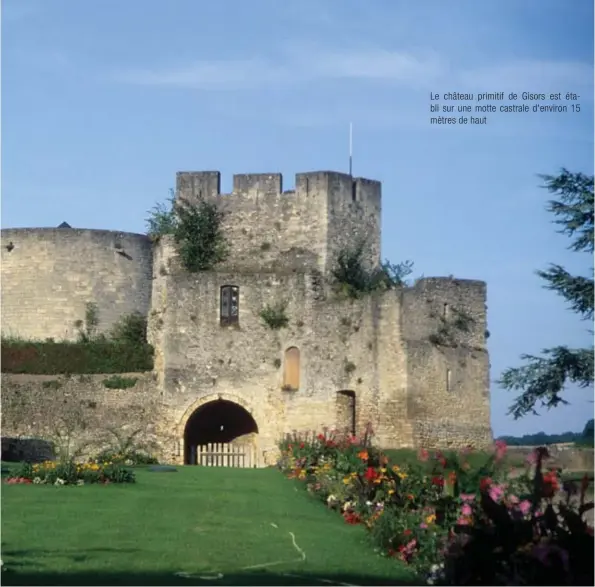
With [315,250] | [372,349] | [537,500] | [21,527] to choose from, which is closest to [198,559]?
[21,527]

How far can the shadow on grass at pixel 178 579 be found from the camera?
12.7 meters

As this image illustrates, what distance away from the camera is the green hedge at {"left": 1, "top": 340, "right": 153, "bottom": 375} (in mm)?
38625

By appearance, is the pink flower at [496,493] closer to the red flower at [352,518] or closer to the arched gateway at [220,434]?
the red flower at [352,518]

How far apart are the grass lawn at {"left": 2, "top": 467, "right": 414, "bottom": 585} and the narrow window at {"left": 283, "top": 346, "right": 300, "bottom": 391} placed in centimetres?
1506

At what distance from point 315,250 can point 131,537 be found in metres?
23.4

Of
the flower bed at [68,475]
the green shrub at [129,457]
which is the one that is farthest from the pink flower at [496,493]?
the green shrub at [129,457]

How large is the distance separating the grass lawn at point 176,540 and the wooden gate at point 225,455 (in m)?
15.5

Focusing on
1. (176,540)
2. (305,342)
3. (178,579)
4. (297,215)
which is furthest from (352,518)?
(297,215)

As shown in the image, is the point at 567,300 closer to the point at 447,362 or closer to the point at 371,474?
the point at 371,474

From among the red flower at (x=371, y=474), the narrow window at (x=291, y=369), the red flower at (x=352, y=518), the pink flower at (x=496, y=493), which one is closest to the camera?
the pink flower at (x=496, y=493)

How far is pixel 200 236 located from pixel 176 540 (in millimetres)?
24134

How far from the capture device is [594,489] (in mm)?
15219

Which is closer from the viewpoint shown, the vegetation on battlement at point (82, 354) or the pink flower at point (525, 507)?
the pink flower at point (525, 507)

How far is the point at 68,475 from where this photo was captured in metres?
21.7
